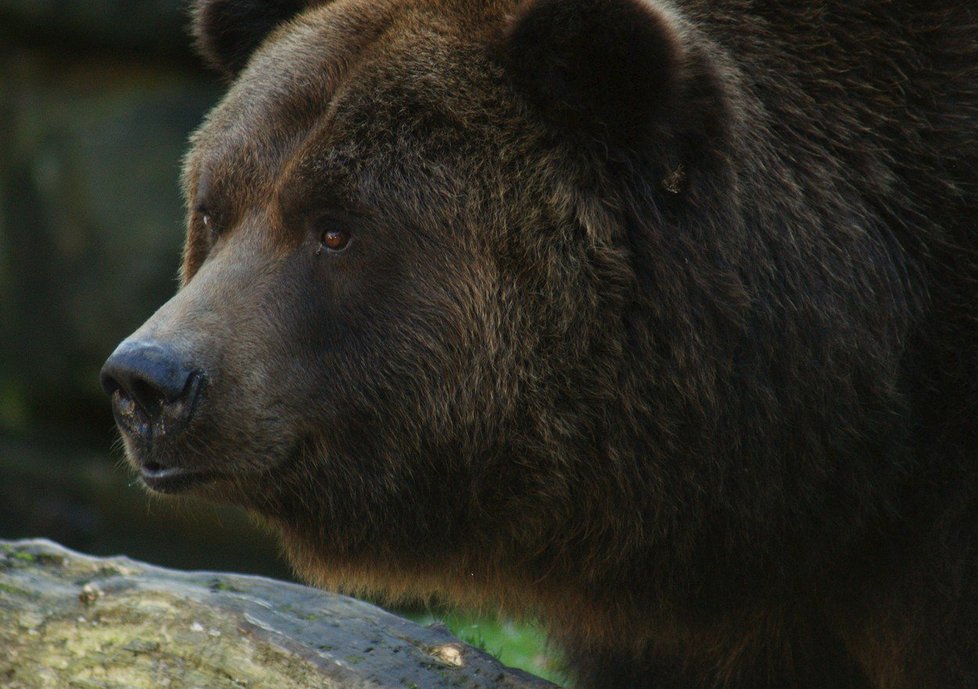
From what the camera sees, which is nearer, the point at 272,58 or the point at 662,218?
the point at 662,218

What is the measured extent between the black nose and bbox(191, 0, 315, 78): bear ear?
1.46 metres

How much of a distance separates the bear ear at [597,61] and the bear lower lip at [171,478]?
1335 mm

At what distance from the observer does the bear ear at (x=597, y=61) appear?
10.4 ft

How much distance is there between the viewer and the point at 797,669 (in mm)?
3764

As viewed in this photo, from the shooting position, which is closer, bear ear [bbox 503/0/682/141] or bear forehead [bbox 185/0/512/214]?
bear ear [bbox 503/0/682/141]

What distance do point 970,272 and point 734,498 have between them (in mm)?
881

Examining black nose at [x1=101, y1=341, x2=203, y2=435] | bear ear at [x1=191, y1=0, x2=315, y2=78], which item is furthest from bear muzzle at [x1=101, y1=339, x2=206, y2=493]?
bear ear at [x1=191, y1=0, x2=315, y2=78]

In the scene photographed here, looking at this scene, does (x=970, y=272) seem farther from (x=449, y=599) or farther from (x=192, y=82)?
(x=192, y=82)

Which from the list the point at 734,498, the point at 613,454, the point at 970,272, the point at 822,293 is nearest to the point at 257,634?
the point at 613,454

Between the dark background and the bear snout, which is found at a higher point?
the bear snout

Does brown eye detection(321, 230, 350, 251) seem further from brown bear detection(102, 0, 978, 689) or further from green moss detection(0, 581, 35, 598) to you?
green moss detection(0, 581, 35, 598)

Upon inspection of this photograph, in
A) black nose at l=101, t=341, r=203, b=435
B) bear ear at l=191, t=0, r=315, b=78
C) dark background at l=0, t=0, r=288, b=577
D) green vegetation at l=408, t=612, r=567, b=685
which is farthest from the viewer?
dark background at l=0, t=0, r=288, b=577

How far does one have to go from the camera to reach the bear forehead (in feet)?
11.3

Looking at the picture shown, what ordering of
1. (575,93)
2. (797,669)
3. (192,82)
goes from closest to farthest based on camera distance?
(575,93) < (797,669) < (192,82)
